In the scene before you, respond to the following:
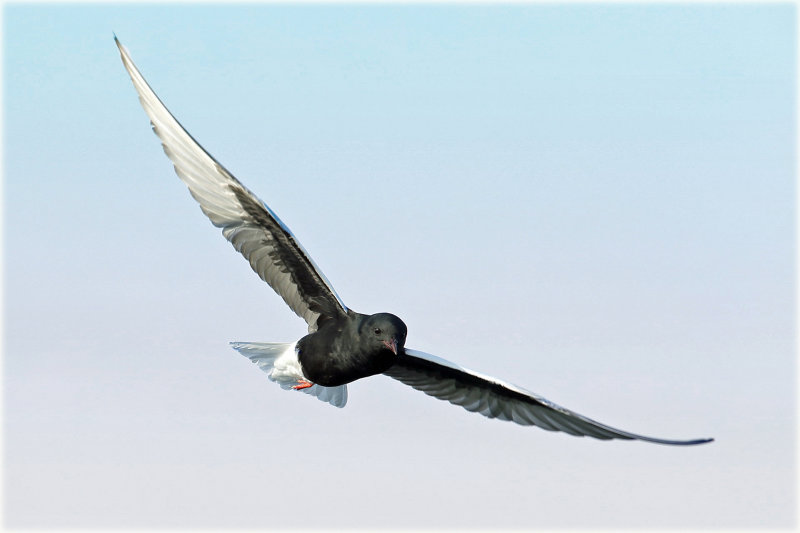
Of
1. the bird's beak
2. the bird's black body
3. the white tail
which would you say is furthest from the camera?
the white tail

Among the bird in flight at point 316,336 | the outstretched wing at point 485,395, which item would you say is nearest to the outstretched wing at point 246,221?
the bird in flight at point 316,336

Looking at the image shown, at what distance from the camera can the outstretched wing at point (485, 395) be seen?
11328 millimetres

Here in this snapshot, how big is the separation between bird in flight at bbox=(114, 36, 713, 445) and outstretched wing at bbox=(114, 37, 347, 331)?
1cm

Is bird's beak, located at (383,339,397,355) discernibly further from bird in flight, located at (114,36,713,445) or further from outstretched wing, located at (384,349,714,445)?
outstretched wing, located at (384,349,714,445)

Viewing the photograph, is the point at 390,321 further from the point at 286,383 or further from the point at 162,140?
the point at 162,140

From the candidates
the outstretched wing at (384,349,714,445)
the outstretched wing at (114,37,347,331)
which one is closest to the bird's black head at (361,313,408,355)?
the outstretched wing at (114,37,347,331)

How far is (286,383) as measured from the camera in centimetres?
1187

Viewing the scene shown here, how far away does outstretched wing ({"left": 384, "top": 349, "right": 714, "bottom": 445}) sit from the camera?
37.2 ft

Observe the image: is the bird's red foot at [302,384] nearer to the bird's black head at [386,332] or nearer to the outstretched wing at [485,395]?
the outstretched wing at [485,395]

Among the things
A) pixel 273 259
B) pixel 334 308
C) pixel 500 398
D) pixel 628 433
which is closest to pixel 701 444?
pixel 628 433

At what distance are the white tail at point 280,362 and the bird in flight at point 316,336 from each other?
0.01 meters

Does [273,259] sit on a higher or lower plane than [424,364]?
higher

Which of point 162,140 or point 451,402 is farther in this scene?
point 451,402

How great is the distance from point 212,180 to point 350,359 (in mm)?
2439
